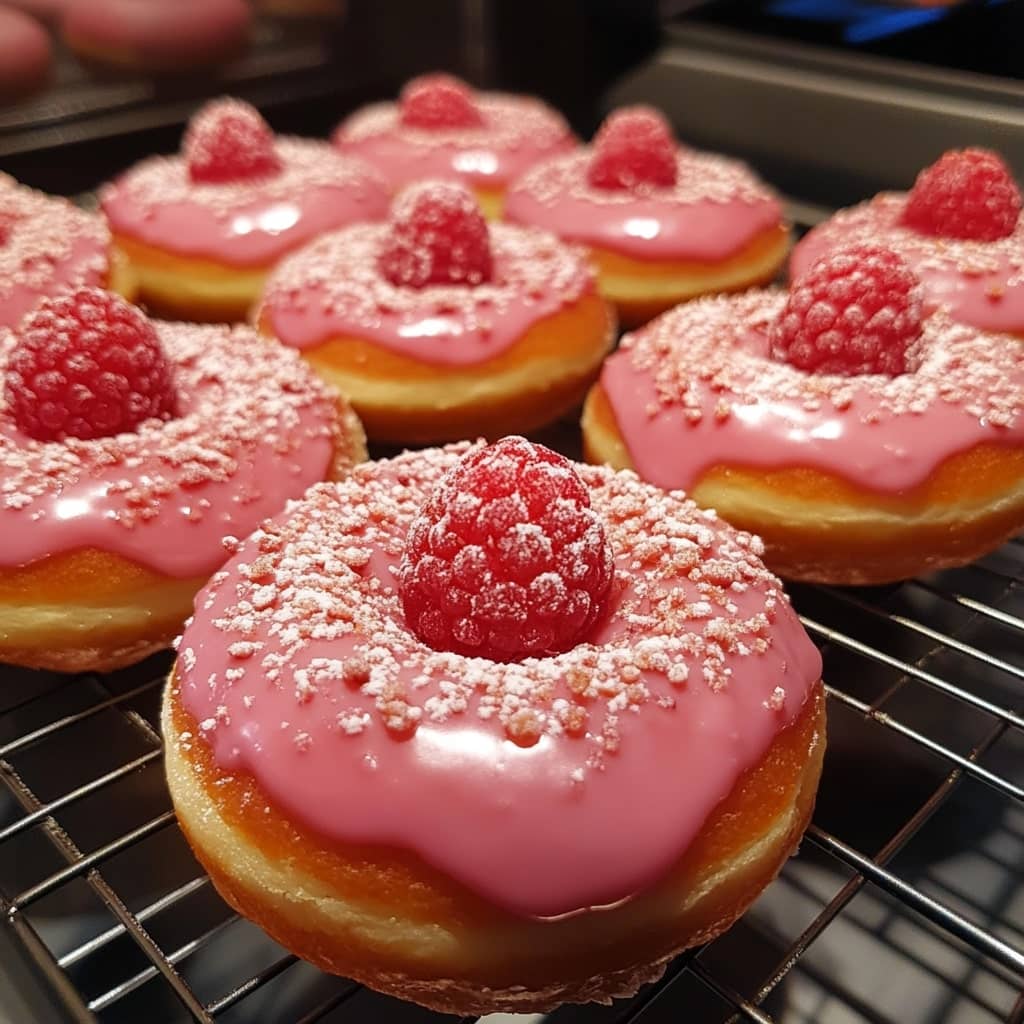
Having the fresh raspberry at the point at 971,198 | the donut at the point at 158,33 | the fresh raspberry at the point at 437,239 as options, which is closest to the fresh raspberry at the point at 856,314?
the fresh raspberry at the point at 971,198

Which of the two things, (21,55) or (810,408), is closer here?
(810,408)

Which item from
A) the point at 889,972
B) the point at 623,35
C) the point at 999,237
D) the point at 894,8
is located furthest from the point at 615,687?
the point at 623,35

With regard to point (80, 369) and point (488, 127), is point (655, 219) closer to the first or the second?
point (488, 127)

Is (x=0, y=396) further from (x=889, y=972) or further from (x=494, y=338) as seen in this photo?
(x=889, y=972)

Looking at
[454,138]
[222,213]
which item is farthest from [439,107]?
[222,213]

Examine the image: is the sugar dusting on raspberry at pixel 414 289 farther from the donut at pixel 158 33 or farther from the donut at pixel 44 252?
the donut at pixel 158 33

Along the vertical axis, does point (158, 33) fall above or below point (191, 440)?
above
